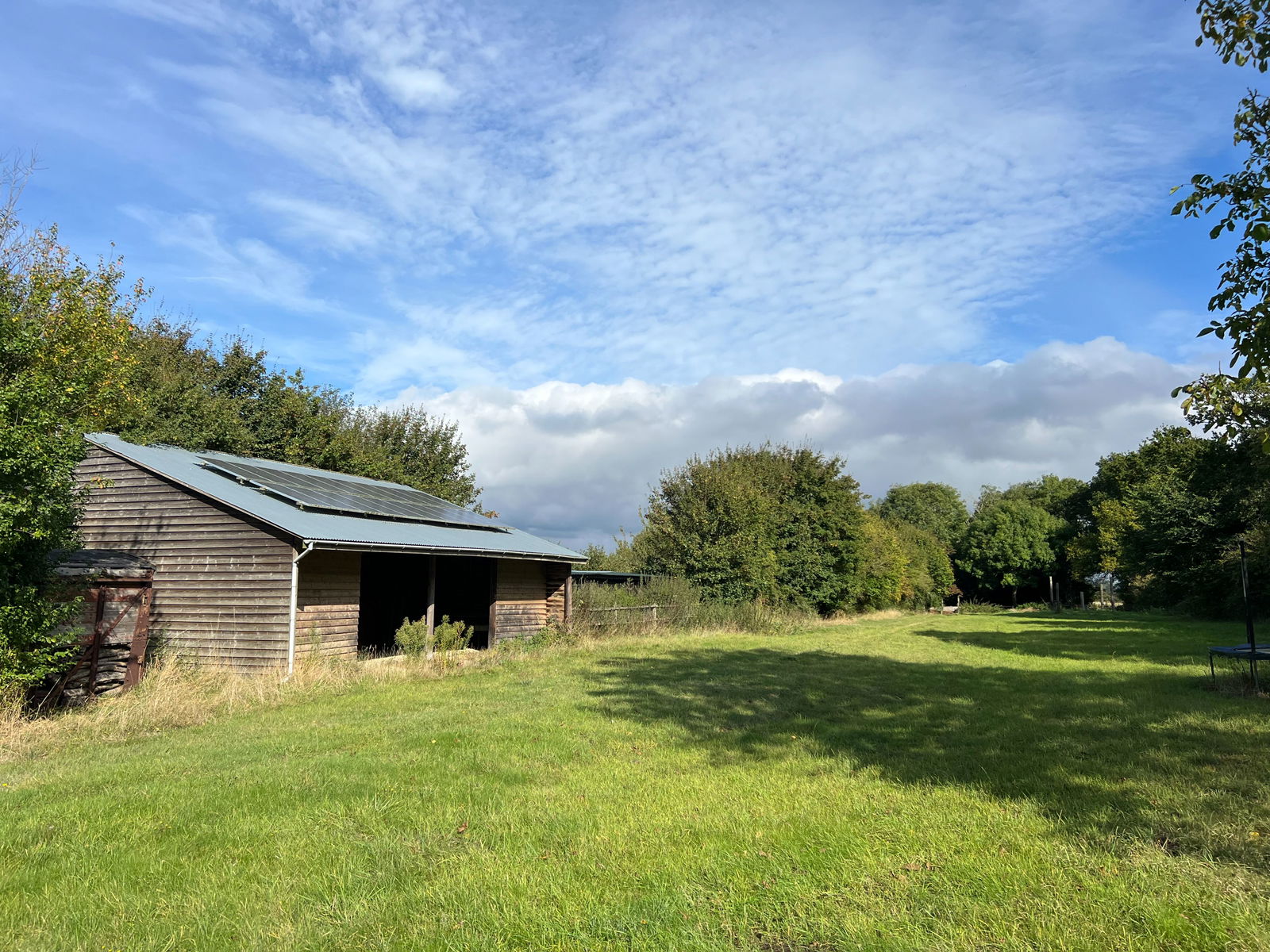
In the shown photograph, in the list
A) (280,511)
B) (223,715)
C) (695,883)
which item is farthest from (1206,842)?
(280,511)

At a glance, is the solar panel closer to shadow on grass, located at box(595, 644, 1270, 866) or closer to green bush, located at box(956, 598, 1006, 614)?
shadow on grass, located at box(595, 644, 1270, 866)

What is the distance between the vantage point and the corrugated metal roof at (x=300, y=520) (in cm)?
1369

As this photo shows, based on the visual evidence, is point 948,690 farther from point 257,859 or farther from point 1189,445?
point 1189,445

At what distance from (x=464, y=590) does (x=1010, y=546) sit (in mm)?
52006

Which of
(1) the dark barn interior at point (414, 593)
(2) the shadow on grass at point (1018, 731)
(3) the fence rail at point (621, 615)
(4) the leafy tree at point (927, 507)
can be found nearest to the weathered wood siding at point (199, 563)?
(1) the dark barn interior at point (414, 593)

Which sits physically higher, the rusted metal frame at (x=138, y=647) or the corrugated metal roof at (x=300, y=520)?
the corrugated metal roof at (x=300, y=520)

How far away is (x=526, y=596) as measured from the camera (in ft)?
71.2

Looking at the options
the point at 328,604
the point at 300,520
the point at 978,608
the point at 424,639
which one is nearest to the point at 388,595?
the point at 424,639

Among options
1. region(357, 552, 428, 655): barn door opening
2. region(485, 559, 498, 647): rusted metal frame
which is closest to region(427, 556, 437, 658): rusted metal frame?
region(485, 559, 498, 647): rusted metal frame

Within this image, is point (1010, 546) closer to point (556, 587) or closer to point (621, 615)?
point (621, 615)

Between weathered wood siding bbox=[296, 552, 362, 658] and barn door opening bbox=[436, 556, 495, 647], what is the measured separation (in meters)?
8.73

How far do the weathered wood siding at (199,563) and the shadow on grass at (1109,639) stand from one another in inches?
678

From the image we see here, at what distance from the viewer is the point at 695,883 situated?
454cm

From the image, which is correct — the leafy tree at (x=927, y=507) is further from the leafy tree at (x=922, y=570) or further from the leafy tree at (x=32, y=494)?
the leafy tree at (x=32, y=494)
